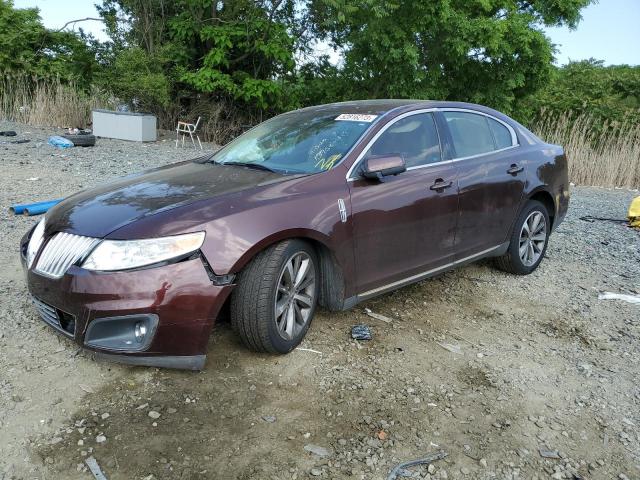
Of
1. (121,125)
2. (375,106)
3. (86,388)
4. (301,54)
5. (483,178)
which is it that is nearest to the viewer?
(86,388)

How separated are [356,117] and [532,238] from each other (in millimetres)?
2296

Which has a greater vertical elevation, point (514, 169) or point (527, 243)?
point (514, 169)

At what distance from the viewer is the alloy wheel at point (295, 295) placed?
337 cm

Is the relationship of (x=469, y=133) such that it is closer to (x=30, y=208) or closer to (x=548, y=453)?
(x=548, y=453)

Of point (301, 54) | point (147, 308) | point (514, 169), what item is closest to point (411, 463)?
point (147, 308)

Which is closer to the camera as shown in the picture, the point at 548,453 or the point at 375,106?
the point at 548,453

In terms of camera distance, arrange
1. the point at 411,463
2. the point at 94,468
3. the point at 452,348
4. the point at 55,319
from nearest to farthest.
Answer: the point at 94,468
the point at 411,463
the point at 55,319
the point at 452,348

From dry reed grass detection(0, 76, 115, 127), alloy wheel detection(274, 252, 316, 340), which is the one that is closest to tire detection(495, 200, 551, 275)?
alloy wheel detection(274, 252, 316, 340)

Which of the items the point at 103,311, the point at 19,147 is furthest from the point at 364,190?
the point at 19,147

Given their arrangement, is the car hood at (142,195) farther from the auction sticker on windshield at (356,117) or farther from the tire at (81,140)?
the tire at (81,140)

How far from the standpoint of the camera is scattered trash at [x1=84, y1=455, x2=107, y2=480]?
7.89 feet

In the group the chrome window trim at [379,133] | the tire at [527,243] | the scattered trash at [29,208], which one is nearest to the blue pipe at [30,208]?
the scattered trash at [29,208]

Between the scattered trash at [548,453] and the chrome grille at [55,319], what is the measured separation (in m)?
2.51

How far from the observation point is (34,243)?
344 cm
